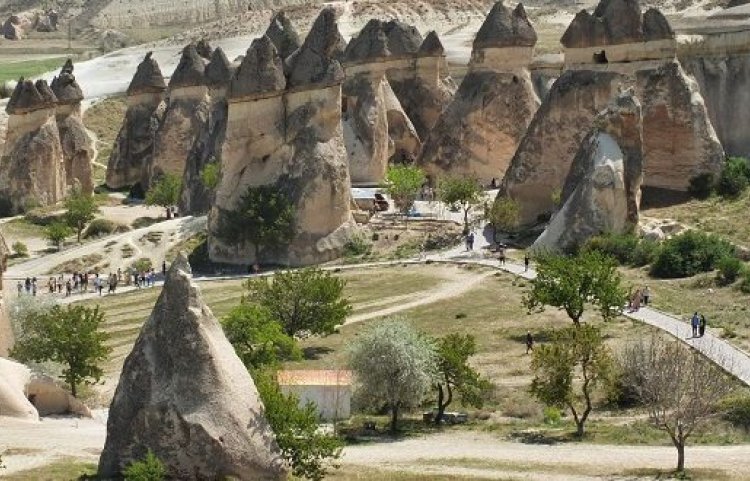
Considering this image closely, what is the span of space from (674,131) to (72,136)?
37.1 m

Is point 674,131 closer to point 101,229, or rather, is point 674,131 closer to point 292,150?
point 292,150

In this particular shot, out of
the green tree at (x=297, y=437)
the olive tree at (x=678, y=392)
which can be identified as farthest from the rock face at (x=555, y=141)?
the green tree at (x=297, y=437)

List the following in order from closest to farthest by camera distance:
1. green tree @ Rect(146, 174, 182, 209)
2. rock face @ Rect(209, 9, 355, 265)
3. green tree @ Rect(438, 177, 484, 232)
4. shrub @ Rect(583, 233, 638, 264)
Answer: shrub @ Rect(583, 233, 638, 264)
rock face @ Rect(209, 9, 355, 265)
green tree @ Rect(438, 177, 484, 232)
green tree @ Rect(146, 174, 182, 209)

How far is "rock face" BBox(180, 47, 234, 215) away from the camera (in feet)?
224

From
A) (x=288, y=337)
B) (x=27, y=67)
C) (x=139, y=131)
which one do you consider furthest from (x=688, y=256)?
(x=27, y=67)

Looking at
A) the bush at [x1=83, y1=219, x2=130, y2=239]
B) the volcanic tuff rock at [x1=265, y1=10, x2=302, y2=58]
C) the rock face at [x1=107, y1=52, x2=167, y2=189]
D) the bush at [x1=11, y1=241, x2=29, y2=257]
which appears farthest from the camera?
the rock face at [x1=107, y1=52, x2=167, y2=189]

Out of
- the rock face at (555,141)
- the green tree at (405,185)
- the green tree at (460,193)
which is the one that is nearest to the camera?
the rock face at (555,141)

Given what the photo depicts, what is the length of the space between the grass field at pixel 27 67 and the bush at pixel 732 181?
74058 mm

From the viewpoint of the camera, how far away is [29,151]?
74250mm

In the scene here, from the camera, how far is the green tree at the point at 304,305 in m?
40.7

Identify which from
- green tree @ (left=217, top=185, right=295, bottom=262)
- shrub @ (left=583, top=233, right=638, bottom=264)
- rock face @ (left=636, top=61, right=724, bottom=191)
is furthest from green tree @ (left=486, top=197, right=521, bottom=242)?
green tree @ (left=217, top=185, right=295, bottom=262)

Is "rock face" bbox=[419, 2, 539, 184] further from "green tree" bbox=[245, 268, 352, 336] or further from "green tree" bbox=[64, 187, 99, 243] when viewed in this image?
"green tree" bbox=[245, 268, 352, 336]

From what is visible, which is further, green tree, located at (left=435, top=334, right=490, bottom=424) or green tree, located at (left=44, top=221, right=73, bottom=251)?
green tree, located at (left=44, top=221, right=73, bottom=251)

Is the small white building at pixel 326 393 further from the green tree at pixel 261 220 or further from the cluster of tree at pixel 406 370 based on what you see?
the green tree at pixel 261 220
